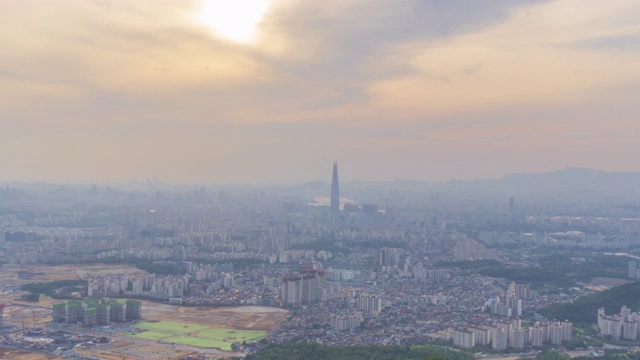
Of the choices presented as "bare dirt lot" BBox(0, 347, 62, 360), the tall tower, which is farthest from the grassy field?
the tall tower

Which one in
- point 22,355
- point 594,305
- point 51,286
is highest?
point 594,305

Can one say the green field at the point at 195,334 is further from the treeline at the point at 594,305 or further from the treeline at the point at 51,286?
the treeline at the point at 594,305

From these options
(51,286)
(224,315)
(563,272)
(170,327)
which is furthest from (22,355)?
(563,272)

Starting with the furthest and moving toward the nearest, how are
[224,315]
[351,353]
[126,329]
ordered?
[224,315]
[126,329]
[351,353]

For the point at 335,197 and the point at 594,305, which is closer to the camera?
the point at 594,305

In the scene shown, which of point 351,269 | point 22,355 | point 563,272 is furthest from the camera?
point 351,269

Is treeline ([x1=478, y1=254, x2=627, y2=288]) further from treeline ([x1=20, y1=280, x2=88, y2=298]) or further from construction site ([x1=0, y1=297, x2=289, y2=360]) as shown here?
treeline ([x1=20, y1=280, x2=88, y2=298])

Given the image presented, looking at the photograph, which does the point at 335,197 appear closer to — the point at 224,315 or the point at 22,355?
A: the point at 224,315

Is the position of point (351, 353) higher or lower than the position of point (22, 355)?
higher
